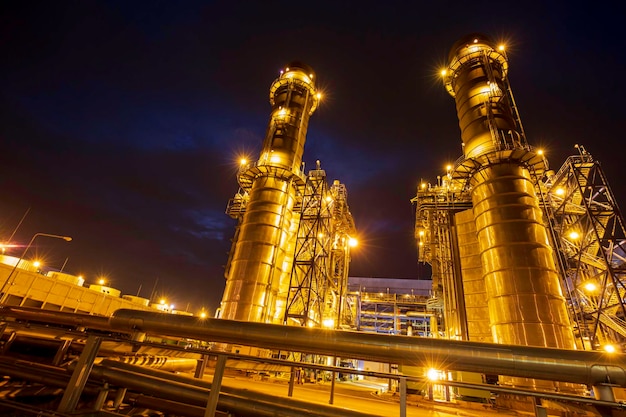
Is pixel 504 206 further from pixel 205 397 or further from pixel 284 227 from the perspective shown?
pixel 205 397

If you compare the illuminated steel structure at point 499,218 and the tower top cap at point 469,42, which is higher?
the tower top cap at point 469,42

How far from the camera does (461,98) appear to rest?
20438mm

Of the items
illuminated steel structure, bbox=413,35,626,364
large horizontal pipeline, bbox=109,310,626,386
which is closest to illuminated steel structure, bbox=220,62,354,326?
illuminated steel structure, bbox=413,35,626,364

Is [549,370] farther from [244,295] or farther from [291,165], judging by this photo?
[291,165]

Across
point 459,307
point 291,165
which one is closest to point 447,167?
point 459,307

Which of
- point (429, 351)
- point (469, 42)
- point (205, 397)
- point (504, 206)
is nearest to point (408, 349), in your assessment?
point (429, 351)

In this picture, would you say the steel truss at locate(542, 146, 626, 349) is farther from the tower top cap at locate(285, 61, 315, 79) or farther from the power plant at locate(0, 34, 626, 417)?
the tower top cap at locate(285, 61, 315, 79)

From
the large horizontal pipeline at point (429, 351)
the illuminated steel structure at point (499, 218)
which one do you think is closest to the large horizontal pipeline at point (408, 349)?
the large horizontal pipeline at point (429, 351)


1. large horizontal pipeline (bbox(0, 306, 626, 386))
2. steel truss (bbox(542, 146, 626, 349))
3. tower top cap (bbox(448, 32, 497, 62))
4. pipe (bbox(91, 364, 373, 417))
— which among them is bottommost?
pipe (bbox(91, 364, 373, 417))

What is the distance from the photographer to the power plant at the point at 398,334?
3502 millimetres

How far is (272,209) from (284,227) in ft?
5.20

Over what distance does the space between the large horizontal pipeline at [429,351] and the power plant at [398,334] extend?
17mm

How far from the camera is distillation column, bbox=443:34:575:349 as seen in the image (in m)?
13.6

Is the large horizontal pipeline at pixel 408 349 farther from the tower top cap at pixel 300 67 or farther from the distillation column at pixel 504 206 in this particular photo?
the tower top cap at pixel 300 67
